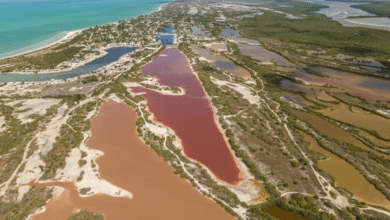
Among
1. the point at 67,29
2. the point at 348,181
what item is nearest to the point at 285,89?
the point at 348,181

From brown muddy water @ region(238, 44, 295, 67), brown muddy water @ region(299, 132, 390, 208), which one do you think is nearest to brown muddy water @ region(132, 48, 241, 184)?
brown muddy water @ region(299, 132, 390, 208)

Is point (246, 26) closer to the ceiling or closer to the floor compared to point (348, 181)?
closer to the ceiling

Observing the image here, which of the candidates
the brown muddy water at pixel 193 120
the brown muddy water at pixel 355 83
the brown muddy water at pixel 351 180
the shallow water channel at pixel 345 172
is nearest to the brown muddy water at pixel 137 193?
the brown muddy water at pixel 193 120

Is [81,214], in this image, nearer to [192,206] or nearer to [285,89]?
[192,206]

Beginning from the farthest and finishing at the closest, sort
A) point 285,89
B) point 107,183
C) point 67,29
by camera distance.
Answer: point 67,29, point 285,89, point 107,183

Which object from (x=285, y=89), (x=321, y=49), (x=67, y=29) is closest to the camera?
(x=285, y=89)

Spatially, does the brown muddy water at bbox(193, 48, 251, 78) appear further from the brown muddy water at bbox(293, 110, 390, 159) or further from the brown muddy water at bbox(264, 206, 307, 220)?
the brown muddy water at bbox(264, 206, 307, 220)

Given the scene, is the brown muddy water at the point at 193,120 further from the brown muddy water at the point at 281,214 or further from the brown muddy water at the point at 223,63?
the brown muddy water at the point at 223,63

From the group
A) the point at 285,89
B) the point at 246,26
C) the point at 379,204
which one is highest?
the point at 246,26
